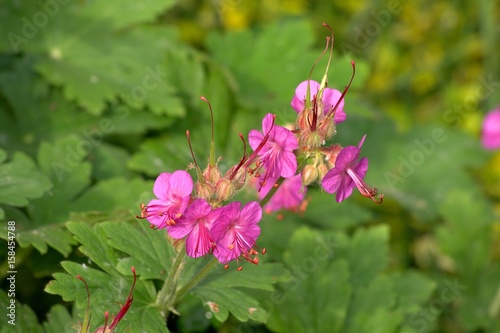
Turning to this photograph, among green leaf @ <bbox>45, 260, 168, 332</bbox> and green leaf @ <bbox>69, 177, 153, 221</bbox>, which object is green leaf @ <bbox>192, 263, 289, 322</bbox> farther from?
green leaf @ <bbox>69, 177, 153, 221</bbox>

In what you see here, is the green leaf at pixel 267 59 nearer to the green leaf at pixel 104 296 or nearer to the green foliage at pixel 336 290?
the green foliage at pixel 336 290

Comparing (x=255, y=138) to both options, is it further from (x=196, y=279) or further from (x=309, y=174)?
(x=196, y=279)

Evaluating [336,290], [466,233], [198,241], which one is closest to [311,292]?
[336,290]

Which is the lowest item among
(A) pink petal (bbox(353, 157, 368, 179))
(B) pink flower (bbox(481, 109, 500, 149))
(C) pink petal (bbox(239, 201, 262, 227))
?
(C) pink petal (bbox(239, 201, 262, 227))

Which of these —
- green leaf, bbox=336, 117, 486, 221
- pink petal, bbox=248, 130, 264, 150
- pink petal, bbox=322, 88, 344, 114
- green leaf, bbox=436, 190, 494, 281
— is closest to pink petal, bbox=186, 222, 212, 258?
pink petal, bbox=248, 130, 264, 150

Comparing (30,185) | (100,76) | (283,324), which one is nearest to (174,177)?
(30,185)

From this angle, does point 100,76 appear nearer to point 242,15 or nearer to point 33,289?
point 33,289
